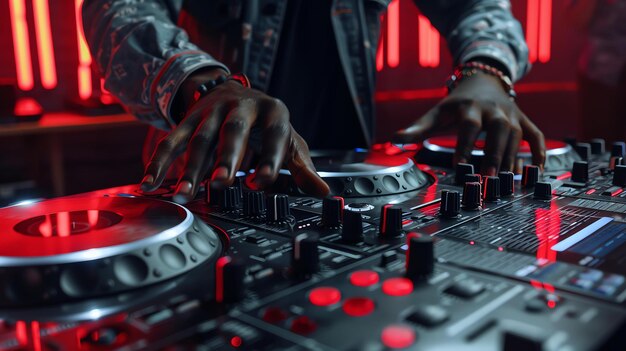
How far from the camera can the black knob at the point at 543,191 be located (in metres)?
0.82

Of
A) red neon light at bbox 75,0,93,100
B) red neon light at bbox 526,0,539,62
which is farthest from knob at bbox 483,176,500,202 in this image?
red neon light at bbox 526,0,539,62

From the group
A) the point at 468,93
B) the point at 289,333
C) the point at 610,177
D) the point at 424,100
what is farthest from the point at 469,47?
the point at 424,100

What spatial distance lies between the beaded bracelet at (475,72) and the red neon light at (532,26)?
11.2 ft

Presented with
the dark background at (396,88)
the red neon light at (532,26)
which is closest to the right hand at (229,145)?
the dark background at (396,88)

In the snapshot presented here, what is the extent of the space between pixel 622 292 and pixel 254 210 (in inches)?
15.8

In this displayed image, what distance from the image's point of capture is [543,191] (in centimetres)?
82

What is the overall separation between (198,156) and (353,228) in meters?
0.20

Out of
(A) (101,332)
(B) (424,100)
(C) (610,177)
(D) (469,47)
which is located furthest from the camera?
(B) (424,100)

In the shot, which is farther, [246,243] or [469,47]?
[469,47]

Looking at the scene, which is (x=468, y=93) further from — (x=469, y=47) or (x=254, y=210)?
(x=254, y=210)

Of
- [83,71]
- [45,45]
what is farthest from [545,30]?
[45,45]

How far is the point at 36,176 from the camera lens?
312 centimetres

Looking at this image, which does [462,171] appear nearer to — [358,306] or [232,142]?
[232,142]

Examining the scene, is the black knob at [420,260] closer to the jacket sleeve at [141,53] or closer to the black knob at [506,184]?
the black knob at [506,184]
